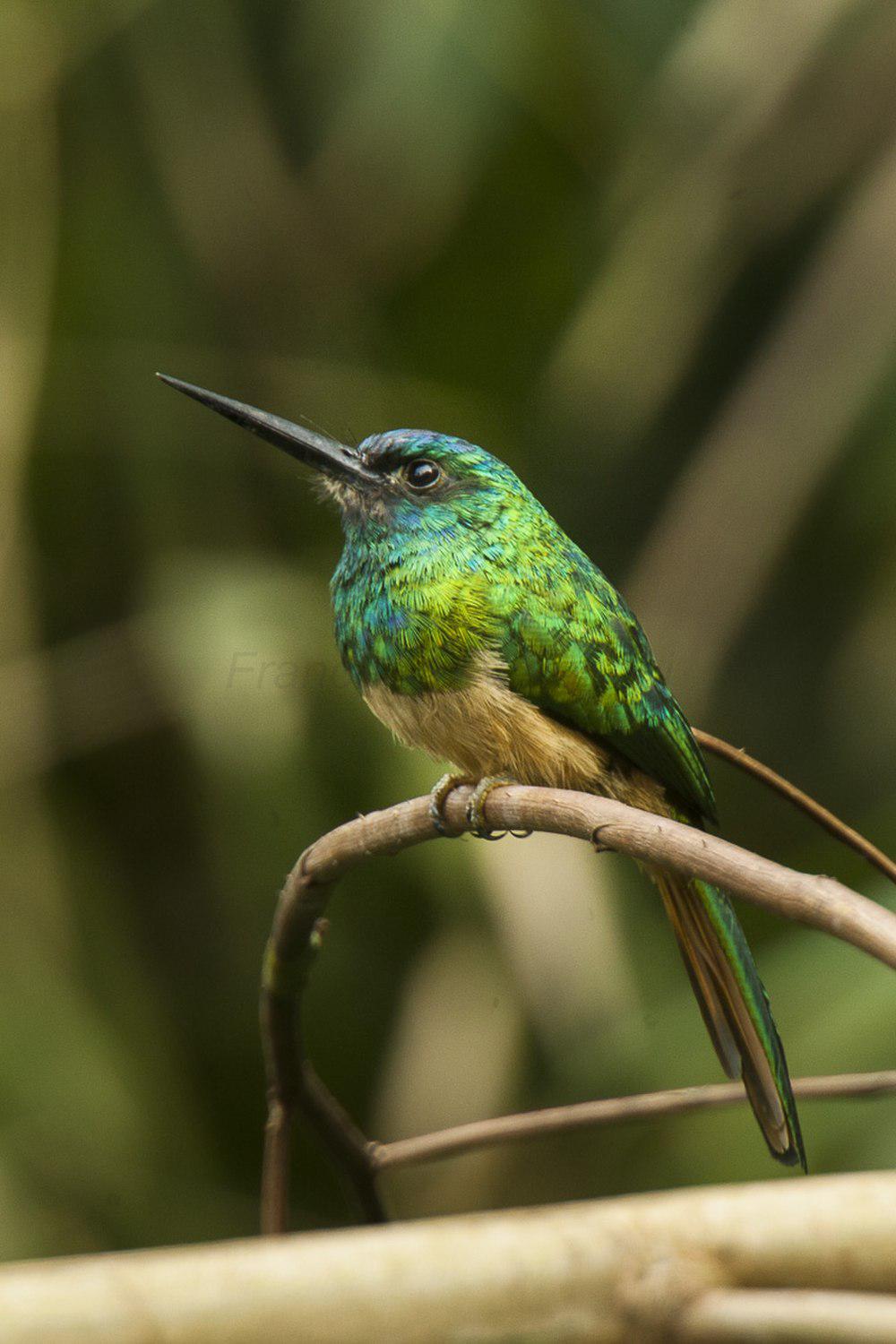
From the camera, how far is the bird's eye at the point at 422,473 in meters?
1.65

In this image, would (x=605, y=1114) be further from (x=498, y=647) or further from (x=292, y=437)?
(x=292, y=437)

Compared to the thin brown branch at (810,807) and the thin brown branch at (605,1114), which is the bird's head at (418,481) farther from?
the thin brown branch at (605,1114)

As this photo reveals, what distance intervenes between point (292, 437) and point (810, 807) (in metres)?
0.63

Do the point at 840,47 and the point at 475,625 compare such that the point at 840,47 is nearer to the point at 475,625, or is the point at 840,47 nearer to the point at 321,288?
the point at 321,288

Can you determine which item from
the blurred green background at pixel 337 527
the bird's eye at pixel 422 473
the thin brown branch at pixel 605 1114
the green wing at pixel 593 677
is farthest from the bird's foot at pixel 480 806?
the blurred green background at pixel 337 527

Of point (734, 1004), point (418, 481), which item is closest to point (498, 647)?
point (418, 481)

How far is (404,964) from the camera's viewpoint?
2613mm

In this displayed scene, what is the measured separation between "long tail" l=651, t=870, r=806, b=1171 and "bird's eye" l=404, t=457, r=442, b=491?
0.52 m

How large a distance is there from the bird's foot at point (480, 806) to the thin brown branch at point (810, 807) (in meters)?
0.21

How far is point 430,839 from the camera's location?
126cm

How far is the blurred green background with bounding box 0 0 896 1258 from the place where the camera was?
2.34 m

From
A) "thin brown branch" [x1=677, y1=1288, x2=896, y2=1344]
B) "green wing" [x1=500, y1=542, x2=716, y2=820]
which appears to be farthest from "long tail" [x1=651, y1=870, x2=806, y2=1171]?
"thin brown branch" [x1=677, y1=1288, x2=896, y2=1344]

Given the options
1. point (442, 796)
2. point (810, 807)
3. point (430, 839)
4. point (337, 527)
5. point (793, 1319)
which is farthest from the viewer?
point (337, 527)

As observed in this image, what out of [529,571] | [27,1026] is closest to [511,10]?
[529,571]
